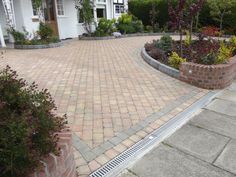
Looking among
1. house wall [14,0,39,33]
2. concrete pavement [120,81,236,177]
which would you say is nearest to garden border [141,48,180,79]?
concrete pavement [120,81,236,177]

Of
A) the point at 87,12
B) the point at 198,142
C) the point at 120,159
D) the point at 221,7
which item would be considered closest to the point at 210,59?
the point at 198,142

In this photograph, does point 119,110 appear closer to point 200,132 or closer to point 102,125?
point 102,125

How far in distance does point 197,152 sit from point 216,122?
989 millimetres

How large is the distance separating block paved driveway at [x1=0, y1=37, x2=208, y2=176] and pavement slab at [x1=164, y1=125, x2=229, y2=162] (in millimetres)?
394

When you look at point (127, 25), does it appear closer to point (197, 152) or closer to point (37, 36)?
point (37, 36)

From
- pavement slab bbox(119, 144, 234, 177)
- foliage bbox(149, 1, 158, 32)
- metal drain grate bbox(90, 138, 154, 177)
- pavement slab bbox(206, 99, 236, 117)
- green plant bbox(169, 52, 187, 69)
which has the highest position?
foliage bbox(149, 1, 158, 32)

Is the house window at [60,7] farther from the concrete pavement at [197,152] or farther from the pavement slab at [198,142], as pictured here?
the pavement slab at [198,142]

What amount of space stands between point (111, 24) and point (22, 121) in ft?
42.8

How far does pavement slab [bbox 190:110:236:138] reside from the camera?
11.2ft

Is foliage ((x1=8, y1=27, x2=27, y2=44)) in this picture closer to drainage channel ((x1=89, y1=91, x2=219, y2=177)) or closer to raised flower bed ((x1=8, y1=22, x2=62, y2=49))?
raised flower bed ((x1=8, y1=22, x2=62, y2=49))

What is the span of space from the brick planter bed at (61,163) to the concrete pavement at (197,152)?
25.9 inches

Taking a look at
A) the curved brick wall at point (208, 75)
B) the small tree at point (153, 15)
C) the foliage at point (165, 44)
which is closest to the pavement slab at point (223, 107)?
the curved brick wall at point (208, 75)

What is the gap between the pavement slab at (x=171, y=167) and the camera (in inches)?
100

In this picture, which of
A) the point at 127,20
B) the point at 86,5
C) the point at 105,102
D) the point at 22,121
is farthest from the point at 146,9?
the point at 22,121
